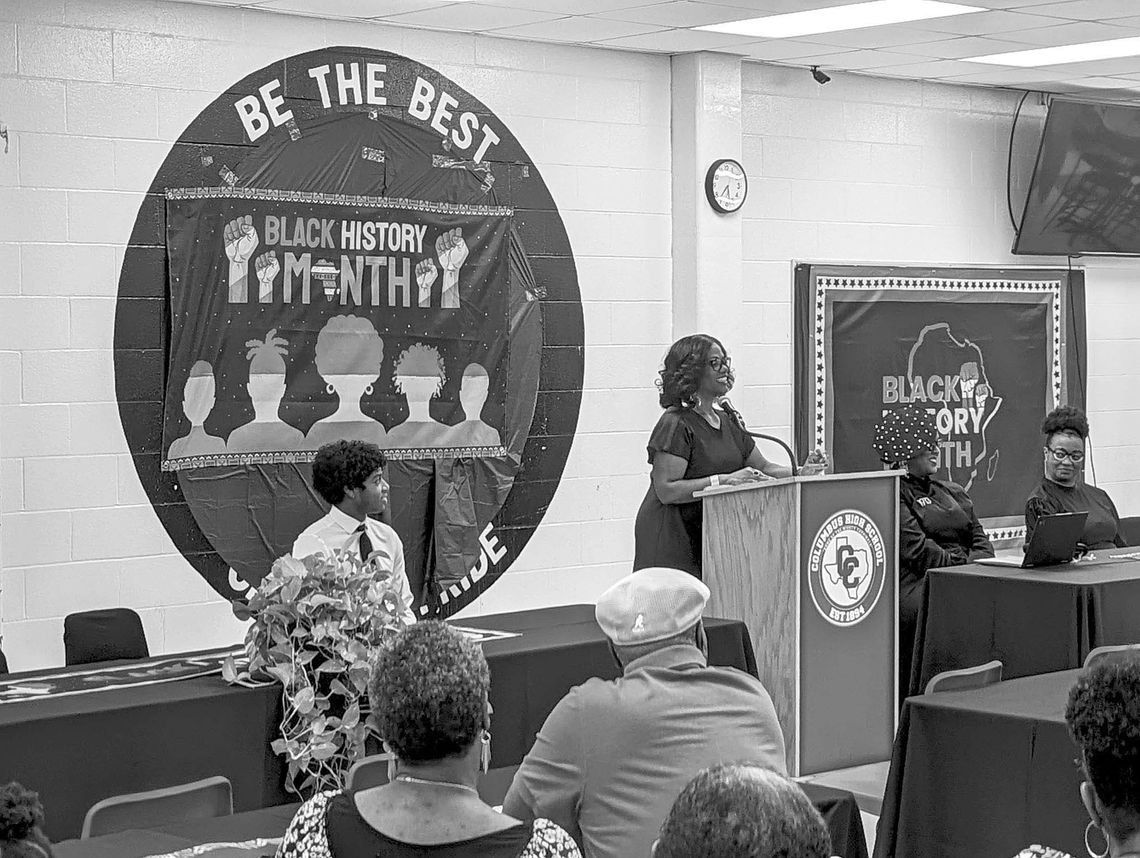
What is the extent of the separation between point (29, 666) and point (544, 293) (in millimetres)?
2375

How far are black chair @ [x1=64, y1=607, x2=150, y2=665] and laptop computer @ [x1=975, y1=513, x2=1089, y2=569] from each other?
109 inches

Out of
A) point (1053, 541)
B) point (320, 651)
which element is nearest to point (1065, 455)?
point (1053, 541)

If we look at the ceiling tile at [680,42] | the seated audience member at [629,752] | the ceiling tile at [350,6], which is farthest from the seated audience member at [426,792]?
the ceiling tile at [680,42]

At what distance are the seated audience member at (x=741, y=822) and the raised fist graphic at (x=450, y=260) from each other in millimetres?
4656

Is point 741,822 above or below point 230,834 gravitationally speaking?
above

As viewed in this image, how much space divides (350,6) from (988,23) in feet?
7.83

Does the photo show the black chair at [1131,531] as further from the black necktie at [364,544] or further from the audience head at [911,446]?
the black necktie at [364,544]

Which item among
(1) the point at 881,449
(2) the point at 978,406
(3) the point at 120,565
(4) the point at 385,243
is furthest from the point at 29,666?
(2) the point at 978,406

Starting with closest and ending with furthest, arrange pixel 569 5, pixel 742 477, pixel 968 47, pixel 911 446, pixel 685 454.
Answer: pixel 742 477 → pixel 685 454 → pixel 569 5 → pixel 911 446 → pixel 968 47

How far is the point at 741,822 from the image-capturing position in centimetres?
139

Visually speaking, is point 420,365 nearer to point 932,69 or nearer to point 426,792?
point 932,69

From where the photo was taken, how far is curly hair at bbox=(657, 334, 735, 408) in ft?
17.1

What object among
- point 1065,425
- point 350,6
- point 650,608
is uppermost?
point 350,6

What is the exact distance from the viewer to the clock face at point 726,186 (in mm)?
6688
